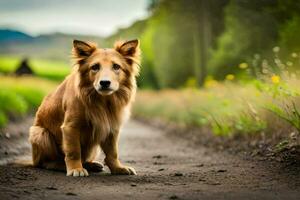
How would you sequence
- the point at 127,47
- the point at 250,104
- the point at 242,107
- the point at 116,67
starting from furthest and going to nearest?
the point at 242,107 → the point at 250,104 → the point at 127,47 → the point at 116,67

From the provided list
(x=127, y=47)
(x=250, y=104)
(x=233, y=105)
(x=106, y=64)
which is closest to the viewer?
(x=106, y=64)

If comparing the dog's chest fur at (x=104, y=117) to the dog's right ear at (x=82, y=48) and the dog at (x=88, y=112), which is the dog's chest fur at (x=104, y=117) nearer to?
the dog at (x=88, y=112)

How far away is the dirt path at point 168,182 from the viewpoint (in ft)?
19.2

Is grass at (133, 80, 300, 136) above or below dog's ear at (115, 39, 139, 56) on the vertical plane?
below

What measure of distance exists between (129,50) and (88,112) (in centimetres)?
110

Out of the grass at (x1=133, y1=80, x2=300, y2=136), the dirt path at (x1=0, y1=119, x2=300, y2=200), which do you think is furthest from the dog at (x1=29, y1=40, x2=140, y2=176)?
the grass at (x1=133, y1=80, x2=300, y2=136)

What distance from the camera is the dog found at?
7266 mm

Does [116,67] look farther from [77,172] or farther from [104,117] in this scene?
[77,172]

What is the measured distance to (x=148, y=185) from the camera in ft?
21.4

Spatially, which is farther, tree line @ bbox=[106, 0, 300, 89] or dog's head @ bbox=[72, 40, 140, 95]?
tree line @ bbox=[106, 0, 300, 89]

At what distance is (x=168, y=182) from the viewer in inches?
266

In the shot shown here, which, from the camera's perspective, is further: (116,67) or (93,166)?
(93,166)

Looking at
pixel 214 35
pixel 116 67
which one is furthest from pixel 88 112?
pixel 214 35

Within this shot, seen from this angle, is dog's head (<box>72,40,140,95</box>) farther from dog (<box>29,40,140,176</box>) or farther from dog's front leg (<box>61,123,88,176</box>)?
dog's front leg (<box>61,123,88,176</box>)
